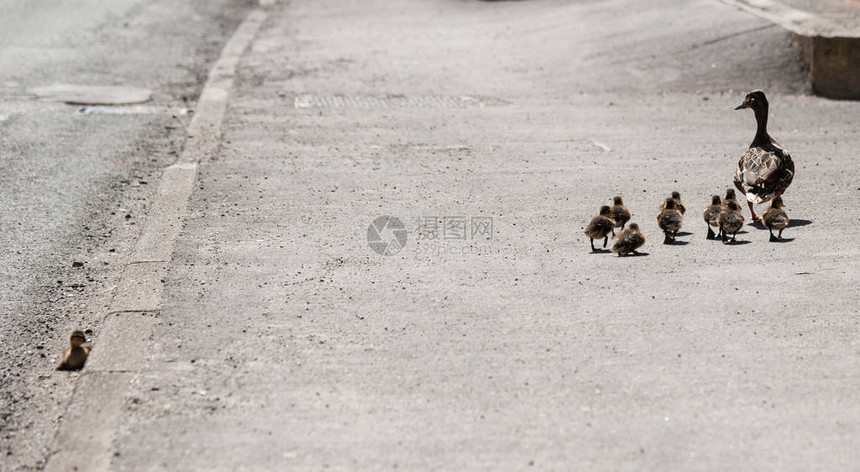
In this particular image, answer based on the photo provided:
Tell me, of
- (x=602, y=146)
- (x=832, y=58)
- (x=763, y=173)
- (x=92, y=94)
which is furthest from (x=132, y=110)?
(x=832, y=58)

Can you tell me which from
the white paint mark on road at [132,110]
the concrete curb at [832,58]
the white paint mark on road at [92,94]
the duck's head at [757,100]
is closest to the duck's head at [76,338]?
the duck's head at [757,100]

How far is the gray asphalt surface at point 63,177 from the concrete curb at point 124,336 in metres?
0.21

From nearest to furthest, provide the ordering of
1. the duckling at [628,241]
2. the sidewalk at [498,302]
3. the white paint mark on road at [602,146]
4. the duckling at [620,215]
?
the sidewalk at [498,302] → the duckling at [628,241] → the duckling at [620,215] → the white paint mark on road at [602,146]

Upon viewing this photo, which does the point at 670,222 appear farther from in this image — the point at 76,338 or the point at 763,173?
the point at 76,338

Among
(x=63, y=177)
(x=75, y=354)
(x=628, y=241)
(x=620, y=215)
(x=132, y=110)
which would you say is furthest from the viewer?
(x=132, y=110)

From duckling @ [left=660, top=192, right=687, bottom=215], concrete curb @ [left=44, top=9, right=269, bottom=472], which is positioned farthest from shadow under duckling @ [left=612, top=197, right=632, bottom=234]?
concrete curb @ [left=44, top=9, right=269, bottom=472]

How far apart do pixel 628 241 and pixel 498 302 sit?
4.60ft

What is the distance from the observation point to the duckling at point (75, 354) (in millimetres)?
6027

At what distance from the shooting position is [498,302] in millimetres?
6695

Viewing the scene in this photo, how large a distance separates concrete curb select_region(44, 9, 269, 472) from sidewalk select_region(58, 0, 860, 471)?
0.31 feet

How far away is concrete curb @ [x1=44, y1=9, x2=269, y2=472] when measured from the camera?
4.98 m

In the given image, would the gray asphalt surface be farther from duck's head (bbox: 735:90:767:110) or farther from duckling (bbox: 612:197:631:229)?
duck's head (bbox: 735:90:767:110)

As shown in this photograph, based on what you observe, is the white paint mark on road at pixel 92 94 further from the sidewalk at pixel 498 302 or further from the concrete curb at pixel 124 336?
the concrete curb at pixel 124 336

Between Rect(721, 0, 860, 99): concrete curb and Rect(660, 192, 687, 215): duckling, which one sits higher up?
Rect(721, 0, 860, 99): concrete curb
